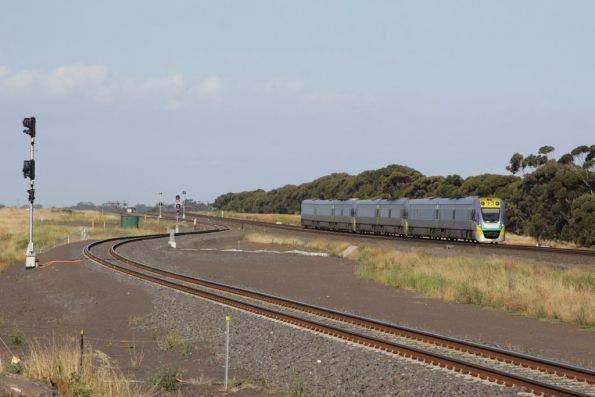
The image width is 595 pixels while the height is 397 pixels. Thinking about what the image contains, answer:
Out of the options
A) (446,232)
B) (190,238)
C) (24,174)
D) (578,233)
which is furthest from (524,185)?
(24,174)

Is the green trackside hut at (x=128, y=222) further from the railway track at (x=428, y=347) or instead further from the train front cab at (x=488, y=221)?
the railway track at (x=428, y=347)

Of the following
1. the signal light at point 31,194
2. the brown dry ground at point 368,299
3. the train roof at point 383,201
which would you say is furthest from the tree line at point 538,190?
the signal light at point 31,194

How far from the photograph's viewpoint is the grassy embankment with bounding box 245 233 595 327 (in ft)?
66.6

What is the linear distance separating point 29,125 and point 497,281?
840 inches

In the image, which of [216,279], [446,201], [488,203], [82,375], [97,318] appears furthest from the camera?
[446,201]

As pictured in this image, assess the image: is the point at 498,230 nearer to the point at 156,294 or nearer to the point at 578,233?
the point at 578,233

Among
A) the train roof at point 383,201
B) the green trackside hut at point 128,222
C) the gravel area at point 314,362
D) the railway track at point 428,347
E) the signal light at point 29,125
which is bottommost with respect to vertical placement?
the gravel area at point 314,362

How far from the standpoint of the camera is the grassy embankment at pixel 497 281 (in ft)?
66.6

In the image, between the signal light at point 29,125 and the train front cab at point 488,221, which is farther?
the train front cab at point 488,221

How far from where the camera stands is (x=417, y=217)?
2141 inches

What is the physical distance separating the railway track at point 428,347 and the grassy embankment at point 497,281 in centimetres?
591

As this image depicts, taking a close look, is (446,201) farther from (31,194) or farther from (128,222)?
(128,222)

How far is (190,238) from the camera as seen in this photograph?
58.3 metres

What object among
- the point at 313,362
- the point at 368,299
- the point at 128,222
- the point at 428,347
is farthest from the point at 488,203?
the point at 128,222
